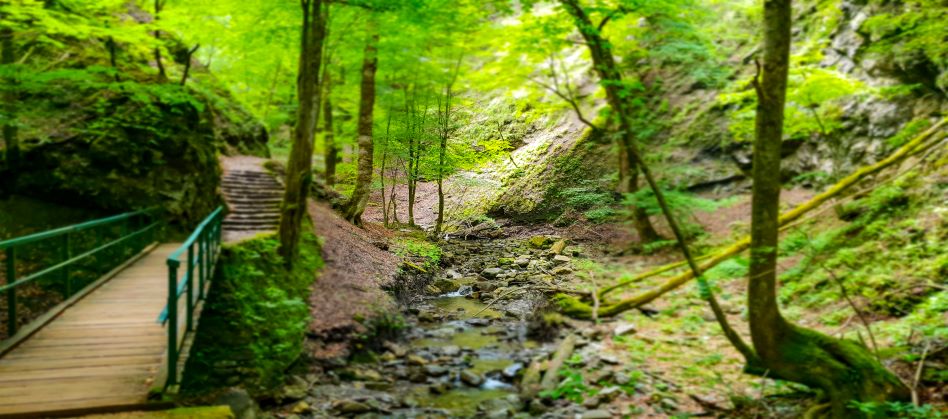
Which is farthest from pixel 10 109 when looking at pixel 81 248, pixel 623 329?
pixel 623 329

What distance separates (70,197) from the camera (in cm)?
909

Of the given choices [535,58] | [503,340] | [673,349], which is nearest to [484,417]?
[503,340]

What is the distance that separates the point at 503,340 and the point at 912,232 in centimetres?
626

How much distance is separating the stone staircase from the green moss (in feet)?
4.96

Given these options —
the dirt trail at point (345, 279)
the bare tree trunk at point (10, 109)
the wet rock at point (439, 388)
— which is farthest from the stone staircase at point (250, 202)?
the wet rock at point (439, 388)

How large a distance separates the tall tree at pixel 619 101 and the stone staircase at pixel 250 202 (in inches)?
281

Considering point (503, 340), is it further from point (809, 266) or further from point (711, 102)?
point (711, 102)

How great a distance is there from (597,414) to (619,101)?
11.3ft

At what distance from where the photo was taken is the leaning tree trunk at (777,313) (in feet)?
15.3

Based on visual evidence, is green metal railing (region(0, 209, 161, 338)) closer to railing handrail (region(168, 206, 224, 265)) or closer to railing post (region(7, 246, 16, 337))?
railing post (region(7, 246, 16, 337))

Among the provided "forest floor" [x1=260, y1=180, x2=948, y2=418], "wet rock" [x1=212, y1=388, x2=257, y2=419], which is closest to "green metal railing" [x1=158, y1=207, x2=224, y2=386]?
"wet rock" [x1=212, y1=388, x2=257, y2=419]

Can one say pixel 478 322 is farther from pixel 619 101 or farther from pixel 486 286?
pixel 619 101

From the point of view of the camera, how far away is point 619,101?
201 inches

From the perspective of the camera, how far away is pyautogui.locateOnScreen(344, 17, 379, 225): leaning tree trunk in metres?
10.6
